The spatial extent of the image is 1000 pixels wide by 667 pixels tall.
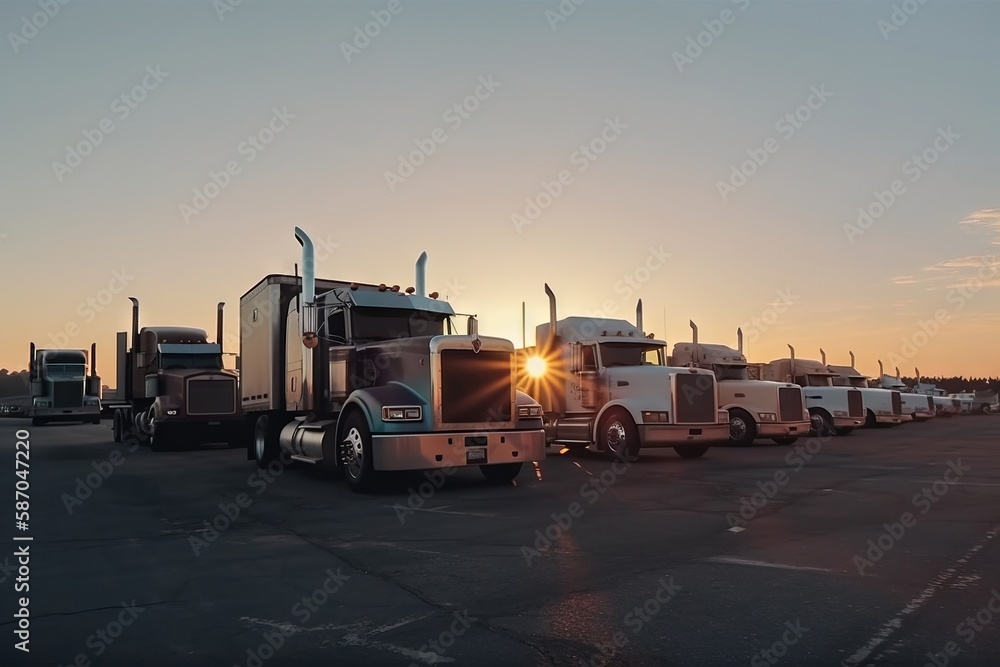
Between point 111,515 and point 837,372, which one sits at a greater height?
point 837,372

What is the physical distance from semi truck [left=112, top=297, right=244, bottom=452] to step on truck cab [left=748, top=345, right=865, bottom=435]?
1824 cm

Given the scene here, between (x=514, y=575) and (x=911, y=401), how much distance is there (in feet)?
126

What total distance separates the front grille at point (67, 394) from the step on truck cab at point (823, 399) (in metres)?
34.4

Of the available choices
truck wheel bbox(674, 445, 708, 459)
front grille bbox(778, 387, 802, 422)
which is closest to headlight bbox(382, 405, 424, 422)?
truck wheel bbox(674, 445, 708, 459)

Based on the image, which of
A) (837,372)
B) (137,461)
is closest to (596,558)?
(137,461)

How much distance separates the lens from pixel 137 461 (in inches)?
765

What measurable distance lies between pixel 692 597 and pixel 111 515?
7511mm

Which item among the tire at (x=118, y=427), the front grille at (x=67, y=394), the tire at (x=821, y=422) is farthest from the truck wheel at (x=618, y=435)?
the front grille at (x=67, y=394)

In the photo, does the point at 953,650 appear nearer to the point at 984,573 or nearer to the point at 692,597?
the point at 692,597

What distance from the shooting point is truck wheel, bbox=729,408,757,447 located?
76.8 ft

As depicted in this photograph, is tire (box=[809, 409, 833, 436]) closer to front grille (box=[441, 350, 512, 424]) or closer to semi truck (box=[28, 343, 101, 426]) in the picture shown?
front grille (box=[441, 350, 512, 424])

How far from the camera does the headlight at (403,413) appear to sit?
38.2 ft

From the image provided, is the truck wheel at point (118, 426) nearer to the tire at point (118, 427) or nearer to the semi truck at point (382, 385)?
the tire at point (118, 427)

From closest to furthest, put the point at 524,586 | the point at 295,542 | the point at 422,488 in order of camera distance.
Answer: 1. the point at 524,586
2. the point at 295,542
3. the point at 422,488
